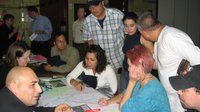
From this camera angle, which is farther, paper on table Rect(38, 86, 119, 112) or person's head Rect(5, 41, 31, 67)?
person's head Rect(5, 41, 31, 67)

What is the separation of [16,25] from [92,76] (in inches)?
195

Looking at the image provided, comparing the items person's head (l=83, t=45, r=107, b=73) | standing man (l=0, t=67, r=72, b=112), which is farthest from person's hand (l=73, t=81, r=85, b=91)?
standing man (l=0, t=67, r=72, b=112)

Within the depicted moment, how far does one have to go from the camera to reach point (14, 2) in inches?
292

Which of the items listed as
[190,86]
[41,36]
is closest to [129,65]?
[190,86]

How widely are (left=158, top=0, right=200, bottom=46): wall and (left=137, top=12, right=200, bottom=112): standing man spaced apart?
3536 millimetres

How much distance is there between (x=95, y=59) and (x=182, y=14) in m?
3.80

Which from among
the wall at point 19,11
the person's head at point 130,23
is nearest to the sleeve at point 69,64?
the person's head at point 130,23

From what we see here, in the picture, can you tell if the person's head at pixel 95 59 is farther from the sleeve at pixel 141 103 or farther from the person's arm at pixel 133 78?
the sleeve at pixel 141 103

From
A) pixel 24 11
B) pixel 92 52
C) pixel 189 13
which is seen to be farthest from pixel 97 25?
pixel 24 11

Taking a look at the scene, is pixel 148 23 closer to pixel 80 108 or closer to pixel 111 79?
pixel 111 79

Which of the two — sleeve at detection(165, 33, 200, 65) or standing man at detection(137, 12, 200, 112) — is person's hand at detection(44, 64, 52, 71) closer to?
standing man at detection(137, 12, 200, 112)

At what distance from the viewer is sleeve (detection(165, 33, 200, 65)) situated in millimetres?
2354

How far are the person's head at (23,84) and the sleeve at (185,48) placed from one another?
4.31ft

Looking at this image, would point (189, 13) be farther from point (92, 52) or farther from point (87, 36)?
point (92, 52)
